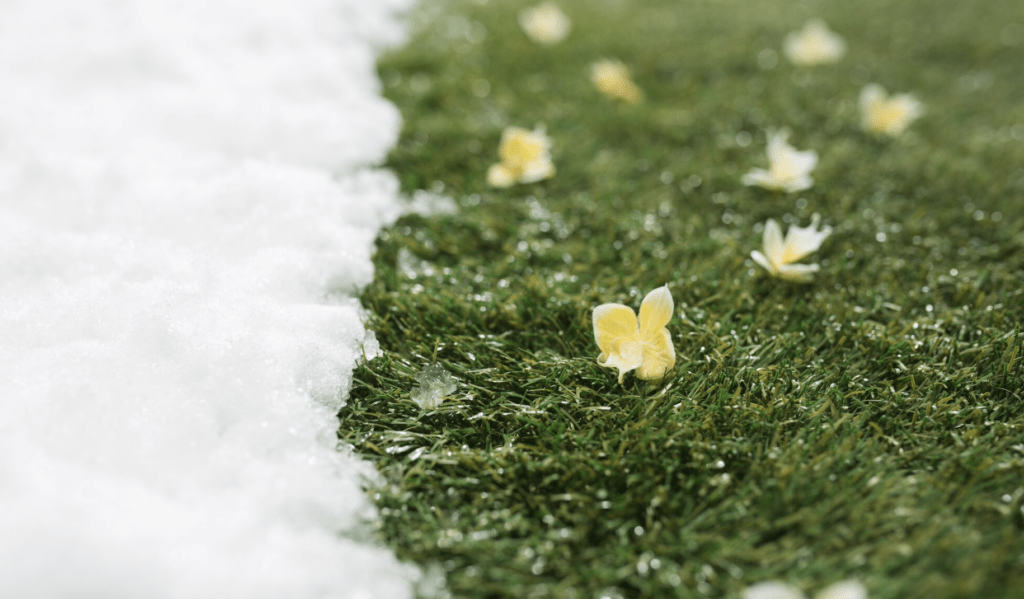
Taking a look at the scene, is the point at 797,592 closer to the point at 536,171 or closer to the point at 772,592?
the point at 772,592

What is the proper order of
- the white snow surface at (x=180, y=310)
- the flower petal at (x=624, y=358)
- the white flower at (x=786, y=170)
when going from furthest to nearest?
1. the white flower at (x=786, y=170)
2. the flower petal at (x=624, y=358)
3. the white snow surface at (x=180, y=310)

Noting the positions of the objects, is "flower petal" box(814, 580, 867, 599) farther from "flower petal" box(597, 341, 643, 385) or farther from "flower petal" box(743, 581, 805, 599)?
"flower petal" box(597, 341, 643, 385)

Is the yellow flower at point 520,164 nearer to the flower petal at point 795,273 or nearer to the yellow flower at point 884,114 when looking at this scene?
the flower petal at point 795,273

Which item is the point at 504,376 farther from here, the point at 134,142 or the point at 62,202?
the point at 134,142

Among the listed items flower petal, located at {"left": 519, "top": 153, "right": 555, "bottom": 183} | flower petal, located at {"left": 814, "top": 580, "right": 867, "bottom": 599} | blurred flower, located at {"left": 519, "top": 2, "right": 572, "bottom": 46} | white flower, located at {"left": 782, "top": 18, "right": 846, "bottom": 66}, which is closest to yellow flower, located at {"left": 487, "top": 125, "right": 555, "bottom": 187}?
flower petal, located at {"left": 519, "top": 153, "right": 555, "bottom": 183}

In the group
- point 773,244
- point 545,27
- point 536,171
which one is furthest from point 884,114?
point 545,27

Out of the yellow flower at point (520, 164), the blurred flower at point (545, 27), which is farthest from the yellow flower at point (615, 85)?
the yellow flower at point (520, 164)
